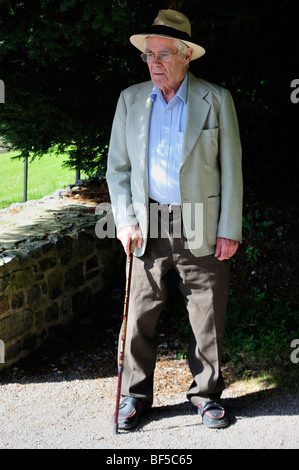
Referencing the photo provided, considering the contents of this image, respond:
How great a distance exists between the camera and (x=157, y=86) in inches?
127

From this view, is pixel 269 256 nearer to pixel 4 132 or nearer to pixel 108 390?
pixel 108 390

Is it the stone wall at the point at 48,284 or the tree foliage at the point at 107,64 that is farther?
the stone wall at the point at 48,284

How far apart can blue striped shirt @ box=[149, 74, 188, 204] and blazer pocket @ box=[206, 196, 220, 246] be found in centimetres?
18

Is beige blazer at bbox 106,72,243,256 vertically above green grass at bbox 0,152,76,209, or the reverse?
beige blazer at bbox 106,72,243,256

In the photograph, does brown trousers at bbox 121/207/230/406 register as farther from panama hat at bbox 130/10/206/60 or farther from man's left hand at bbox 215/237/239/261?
panama hat at bbox 130/10/206/60

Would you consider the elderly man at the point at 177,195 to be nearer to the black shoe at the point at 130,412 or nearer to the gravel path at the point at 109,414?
the black shoe at the point at 130,412

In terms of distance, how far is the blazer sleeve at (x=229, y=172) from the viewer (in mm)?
3189

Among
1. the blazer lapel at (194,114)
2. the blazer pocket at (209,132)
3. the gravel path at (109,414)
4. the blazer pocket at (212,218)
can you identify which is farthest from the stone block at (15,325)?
the blazer pocket at (209,132)

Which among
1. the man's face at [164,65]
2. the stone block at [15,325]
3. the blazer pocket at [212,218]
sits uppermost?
the man's face at [164,65]

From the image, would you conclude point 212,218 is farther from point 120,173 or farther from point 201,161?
point 120,173

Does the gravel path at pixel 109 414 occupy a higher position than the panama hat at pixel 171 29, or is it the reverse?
the panama hat at pixel 171 29

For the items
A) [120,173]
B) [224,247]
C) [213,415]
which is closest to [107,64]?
[120,173]

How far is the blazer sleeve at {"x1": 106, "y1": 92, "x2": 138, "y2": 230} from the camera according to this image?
3363mm

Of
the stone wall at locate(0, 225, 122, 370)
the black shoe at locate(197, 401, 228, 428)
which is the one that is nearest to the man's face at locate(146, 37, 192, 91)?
the stone wall at locate(0, 225, 122, 370)
